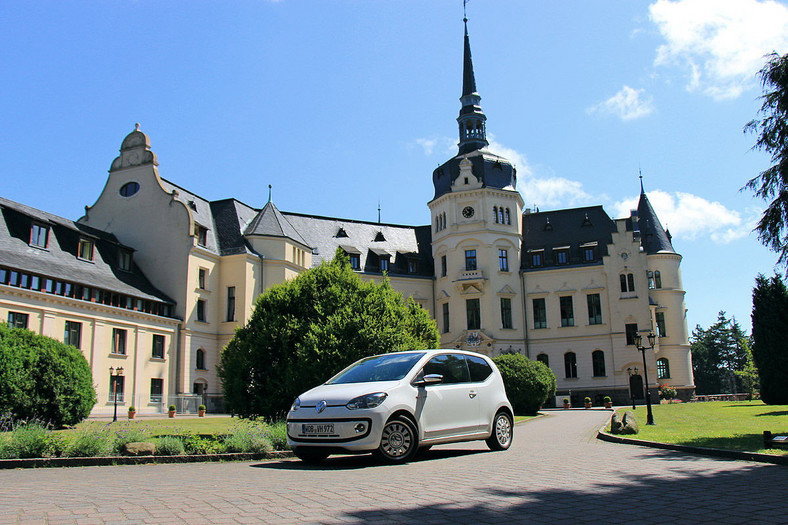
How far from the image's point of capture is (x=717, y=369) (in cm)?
10869

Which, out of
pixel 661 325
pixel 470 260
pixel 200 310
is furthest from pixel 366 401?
pixel 661 325

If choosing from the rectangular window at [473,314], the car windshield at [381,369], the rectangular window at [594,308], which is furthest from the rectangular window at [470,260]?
the car windshield at [381,369]

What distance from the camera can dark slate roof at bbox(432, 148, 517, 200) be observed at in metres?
55.0

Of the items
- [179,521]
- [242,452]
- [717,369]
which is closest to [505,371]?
[242,452]

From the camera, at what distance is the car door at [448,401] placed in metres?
10.7

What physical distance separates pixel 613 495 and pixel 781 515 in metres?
1.69

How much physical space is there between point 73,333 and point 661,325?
46769 mm

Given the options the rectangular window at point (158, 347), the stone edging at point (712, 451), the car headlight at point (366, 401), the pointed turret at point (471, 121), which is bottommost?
the stone edging at point (712, 451)

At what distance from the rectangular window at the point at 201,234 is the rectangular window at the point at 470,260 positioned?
21.9 metres

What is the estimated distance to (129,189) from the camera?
45.9 metres

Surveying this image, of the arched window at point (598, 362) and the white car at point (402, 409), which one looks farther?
the arched window at point (598, 362)

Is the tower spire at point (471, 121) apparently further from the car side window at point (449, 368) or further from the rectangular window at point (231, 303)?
the car side window at point (449, 368)

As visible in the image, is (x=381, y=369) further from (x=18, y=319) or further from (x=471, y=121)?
(x=471, y=121)

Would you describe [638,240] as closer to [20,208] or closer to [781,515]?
A: [20,208]
